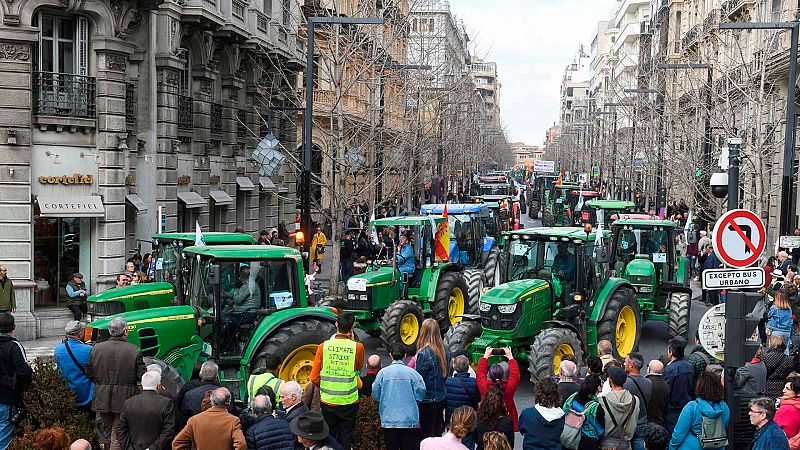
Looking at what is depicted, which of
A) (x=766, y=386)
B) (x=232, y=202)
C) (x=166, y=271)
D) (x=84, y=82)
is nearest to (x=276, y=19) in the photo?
(x=232, y=202)

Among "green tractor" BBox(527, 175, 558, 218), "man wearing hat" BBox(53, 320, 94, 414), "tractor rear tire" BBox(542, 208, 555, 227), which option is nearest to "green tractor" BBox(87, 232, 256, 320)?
"man wearing hat" BBox(53, 320, 94, 414)

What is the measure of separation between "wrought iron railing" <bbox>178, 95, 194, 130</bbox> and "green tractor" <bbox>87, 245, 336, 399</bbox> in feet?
47.8

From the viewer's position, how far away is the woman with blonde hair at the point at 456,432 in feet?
25.7

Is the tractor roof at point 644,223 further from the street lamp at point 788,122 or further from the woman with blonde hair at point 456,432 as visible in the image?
the woman with blonde hair at point 456,432

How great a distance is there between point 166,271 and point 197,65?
1368 centimetres

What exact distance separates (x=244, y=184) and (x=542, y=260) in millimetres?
18554

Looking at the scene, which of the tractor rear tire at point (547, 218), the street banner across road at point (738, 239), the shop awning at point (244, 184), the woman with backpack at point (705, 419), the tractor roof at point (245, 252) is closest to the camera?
the woman with backpack at point (705, 419)

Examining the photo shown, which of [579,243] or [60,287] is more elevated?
[579,243]

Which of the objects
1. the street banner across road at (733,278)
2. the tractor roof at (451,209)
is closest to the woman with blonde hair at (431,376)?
the street banner across road at (733,278)

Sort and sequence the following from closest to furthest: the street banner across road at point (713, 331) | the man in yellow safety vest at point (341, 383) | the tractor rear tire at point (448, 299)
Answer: the man in yellow safety vest at point (341, 383) → the street banner across road at point (713, 331) → the tractor rear tire at point (448, 299)

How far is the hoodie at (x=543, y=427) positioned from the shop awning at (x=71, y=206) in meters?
14.6

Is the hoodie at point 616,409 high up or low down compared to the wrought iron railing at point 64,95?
down

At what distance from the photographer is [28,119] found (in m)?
20.4

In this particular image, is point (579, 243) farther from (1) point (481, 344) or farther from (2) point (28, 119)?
(2) point (28, 119)
